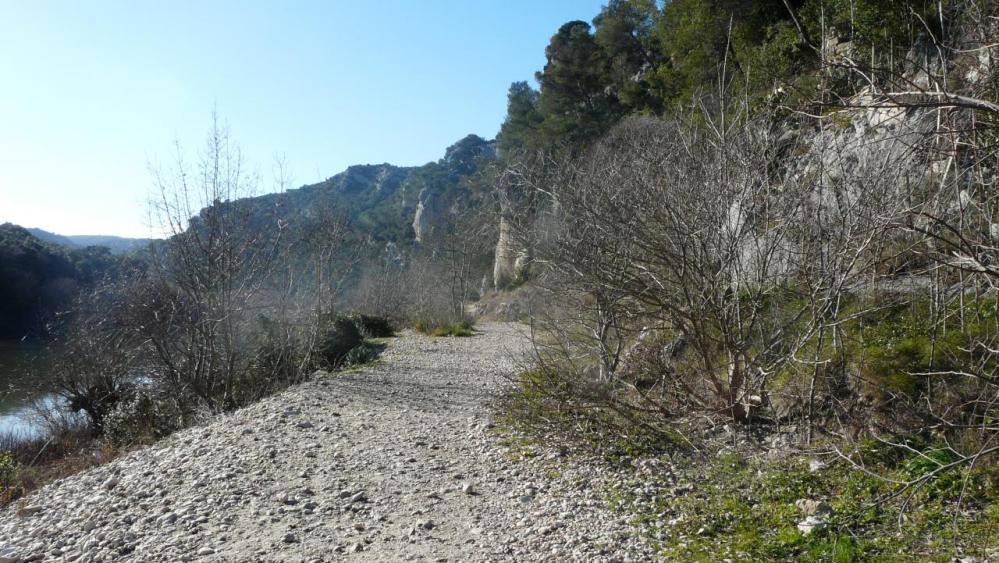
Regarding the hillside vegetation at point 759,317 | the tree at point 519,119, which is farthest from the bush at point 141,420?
the tree at point 519,119

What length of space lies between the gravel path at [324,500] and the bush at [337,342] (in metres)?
5.82

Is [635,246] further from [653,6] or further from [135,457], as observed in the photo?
[653,6]

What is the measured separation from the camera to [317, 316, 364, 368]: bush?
15055 millimetres

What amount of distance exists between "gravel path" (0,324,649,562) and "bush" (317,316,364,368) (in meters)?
5.82

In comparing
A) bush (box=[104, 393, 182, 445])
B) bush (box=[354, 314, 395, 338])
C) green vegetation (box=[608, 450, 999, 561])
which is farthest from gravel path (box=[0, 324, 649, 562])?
bush (box=[354, 314, 395, 338])

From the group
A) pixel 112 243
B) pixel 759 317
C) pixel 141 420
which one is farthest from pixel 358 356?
pixel 112 243

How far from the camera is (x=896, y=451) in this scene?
4844mm

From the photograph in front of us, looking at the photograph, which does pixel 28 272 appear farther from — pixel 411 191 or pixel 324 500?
pixel 411 191

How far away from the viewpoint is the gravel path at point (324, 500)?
180 inches

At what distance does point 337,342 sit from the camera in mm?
16047

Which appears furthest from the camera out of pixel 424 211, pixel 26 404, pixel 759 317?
pixel 424 211

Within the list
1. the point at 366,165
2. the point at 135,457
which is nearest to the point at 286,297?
the point at 135,457

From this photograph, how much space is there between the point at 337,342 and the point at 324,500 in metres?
10.8

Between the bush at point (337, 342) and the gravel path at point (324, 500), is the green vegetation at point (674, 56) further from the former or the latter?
the bush at point (337, 342)
